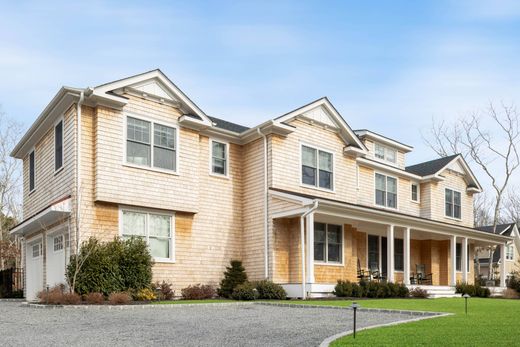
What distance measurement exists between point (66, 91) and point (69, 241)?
4862 millimetres

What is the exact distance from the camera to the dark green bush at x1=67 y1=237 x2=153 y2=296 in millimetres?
17062

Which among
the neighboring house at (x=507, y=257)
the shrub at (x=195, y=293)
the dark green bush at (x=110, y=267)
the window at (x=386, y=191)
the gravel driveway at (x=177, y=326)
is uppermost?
the window at (x=386, y=191)

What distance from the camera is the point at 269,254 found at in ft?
71.5

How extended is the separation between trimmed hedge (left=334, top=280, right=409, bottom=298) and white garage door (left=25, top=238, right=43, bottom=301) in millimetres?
11288

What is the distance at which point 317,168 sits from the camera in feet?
79.3

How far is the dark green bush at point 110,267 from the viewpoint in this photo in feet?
56.0

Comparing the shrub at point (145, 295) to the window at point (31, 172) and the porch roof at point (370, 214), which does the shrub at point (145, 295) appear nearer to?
the porch roof at point (370, 214)

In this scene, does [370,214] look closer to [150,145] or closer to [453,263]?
[453,263]

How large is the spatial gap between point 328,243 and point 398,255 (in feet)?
25.0

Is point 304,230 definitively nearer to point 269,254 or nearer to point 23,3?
point 269,254

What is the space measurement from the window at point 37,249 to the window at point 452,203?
73.3 ft

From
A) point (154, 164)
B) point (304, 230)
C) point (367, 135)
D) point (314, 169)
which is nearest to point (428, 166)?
point (367, 135)

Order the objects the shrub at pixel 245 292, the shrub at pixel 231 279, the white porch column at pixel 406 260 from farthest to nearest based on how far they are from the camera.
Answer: the white porch column at pixel 406 260
the shrub at pixel 231 279
the shrub at pixel 245 292

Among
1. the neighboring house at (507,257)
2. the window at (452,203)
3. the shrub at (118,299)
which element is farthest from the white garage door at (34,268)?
the neighboring house at (507,257)
